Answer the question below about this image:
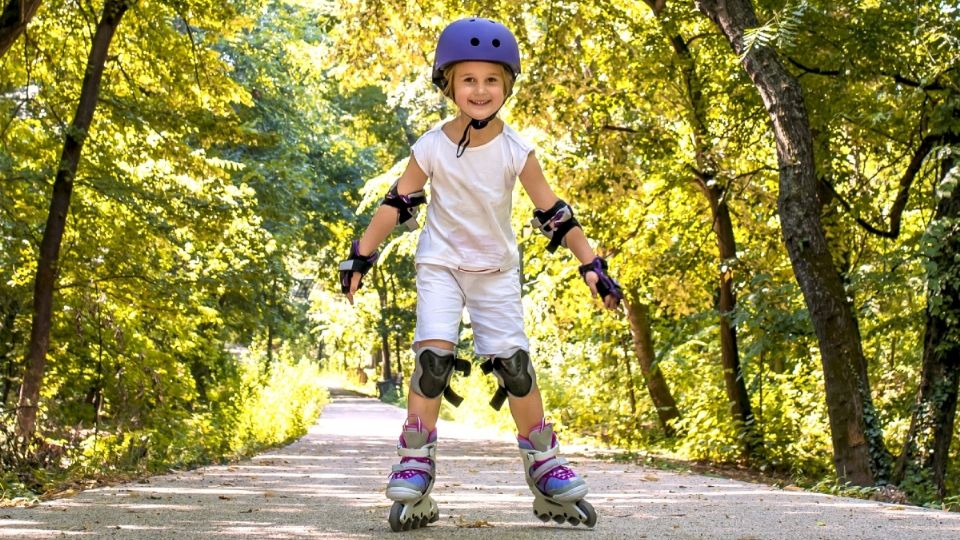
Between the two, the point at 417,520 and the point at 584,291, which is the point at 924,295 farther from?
the point at 584,291

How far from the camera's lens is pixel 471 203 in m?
4.88

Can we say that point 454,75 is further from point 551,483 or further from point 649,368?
point 649,368

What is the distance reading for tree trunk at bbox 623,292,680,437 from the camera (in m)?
16.2

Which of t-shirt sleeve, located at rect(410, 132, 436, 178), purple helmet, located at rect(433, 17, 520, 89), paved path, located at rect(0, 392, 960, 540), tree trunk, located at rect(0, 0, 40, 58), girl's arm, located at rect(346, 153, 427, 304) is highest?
tree trunk, located at rect(0, 0, 40, 58)

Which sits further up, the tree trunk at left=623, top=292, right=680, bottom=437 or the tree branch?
the tree branch

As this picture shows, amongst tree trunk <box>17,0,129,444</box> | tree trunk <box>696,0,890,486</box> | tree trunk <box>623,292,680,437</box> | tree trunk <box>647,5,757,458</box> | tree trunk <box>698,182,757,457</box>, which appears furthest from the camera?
tree trunk <box>623,292,680,437</box>

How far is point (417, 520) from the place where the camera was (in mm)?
4742

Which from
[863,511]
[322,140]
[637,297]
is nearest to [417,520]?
[863,511]

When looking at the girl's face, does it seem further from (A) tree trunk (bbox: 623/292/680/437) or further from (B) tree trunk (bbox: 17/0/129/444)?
(A) tree trunk (bbox: 623/292/680/437)

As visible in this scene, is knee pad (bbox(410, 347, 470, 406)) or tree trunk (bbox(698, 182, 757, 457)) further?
tree trunk (bbox(698, 182, 757, 457))

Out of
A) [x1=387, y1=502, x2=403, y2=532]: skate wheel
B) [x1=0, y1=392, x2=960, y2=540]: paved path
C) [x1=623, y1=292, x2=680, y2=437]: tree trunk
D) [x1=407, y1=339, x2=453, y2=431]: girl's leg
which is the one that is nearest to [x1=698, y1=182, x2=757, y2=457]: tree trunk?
[x1=623, y1=292, x2=680, y2=437]: tree trunk

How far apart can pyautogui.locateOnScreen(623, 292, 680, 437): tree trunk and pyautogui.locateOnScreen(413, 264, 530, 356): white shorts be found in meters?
11.2

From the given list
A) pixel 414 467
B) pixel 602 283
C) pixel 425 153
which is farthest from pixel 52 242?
pixel 602 283

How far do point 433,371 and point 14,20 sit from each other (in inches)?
135
